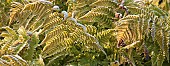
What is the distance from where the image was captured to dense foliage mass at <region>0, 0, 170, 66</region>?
42.4 inches

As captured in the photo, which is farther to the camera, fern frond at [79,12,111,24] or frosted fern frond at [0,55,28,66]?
fern frond at [79,12,111,24]

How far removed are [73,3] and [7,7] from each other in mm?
409

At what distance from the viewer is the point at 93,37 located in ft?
3.48

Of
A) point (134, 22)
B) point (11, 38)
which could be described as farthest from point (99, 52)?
point (11, 38)

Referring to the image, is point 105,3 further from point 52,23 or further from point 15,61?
point 15,61

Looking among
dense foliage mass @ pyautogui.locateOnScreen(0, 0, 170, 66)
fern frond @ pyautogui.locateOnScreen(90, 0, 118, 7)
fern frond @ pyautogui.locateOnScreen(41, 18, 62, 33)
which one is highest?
fern frond @ pyautogui.locateOnScreen(90, 0, 118, 7)

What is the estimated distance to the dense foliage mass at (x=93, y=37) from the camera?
3.53 ft

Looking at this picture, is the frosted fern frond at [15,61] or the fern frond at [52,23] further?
the fern frond at [52,23]

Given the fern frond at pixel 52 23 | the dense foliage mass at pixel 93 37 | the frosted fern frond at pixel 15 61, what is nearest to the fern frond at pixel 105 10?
the dense foliage mass at pixel 93 37

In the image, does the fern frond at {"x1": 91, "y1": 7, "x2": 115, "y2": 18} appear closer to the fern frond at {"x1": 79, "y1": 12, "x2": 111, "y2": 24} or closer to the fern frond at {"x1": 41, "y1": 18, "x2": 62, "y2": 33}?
the fern frond at {"x1": 79, "y1": 12, "x2": 111, "y2": 24}

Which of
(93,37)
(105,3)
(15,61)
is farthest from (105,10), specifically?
(15,61)

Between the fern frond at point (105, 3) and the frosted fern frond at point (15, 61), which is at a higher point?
the fern frond at point (105, 3)

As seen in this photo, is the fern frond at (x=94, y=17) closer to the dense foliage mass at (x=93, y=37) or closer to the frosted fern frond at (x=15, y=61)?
the dense foliage mass at (x=93, y=37)

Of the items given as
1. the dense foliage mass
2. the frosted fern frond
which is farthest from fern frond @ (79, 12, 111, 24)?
the frosted fern frond
